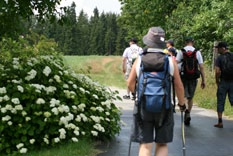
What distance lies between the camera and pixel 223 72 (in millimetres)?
9422

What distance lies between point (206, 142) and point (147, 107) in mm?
3412

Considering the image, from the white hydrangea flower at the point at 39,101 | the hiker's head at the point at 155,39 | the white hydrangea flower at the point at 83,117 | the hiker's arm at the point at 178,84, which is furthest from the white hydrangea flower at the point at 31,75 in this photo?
the hiker's arm at the point at 178,84

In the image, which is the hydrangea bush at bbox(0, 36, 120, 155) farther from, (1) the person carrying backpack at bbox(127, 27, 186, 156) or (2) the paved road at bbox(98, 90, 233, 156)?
(1) the person carrying backpack at bbox(127, 27, 186, 156)

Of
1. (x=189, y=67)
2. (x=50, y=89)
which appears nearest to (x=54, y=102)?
(x=50, y=89)

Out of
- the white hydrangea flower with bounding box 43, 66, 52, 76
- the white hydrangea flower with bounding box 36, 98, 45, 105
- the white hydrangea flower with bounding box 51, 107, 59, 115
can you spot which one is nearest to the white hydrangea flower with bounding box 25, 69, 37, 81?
the white hydrangea flower with bounding box 43, 66, 52, 76

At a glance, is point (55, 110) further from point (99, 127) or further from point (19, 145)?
point (99, 127)

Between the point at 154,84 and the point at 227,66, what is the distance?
4834 mm

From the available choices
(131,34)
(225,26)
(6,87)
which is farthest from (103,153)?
(131,34)

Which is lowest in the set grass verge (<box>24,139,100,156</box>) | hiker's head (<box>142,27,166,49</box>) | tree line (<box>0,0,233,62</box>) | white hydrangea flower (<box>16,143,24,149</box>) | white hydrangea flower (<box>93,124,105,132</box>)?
grass verge (<box>24,139,100,156</box>)

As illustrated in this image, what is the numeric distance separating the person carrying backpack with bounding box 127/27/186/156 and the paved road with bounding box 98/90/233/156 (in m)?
1.71

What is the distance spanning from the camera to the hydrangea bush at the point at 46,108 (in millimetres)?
6188

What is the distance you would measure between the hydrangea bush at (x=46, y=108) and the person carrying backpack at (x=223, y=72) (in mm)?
2860

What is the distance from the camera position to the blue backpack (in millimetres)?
4805

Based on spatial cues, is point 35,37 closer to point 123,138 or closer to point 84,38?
point 123,138
